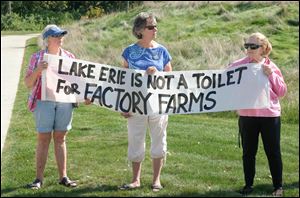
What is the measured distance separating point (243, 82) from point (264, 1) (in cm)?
2339

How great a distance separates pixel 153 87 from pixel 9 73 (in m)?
11.5

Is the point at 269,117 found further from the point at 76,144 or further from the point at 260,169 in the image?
the point at 76,144

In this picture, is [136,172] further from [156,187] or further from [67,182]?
[67,182]

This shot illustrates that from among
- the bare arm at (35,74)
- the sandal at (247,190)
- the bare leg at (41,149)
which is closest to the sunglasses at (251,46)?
the sandal at (247,190)

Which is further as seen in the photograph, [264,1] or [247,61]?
[264,1]

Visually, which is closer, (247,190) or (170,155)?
(247,190)

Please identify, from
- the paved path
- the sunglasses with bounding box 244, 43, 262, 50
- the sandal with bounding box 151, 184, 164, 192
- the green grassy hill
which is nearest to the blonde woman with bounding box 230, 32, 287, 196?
the sunglasses with bounding box 244, 43, 262, 50

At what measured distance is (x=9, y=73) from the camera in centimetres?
1741

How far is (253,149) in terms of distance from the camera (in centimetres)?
627

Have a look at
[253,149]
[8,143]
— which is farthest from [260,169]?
[8,143]

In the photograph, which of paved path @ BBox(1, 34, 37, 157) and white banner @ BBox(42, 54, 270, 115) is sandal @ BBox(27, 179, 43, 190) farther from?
paved path @ BBox(1, 34, 37, 157)

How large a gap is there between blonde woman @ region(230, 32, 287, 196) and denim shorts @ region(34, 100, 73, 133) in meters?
1.77

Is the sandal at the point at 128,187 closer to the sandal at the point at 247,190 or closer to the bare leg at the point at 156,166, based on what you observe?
the bare leg at the point at 156,166

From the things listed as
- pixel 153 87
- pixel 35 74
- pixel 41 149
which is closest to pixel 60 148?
pixel 41 149
